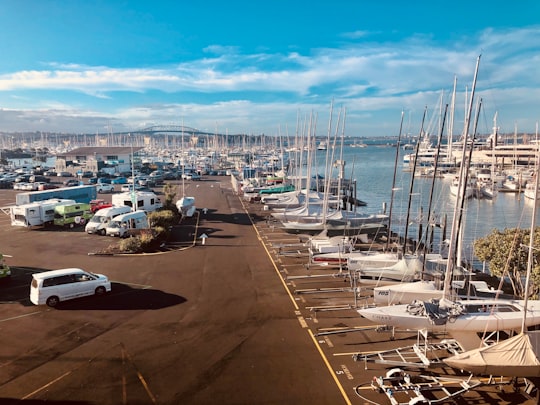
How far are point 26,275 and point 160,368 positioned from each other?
13.3m

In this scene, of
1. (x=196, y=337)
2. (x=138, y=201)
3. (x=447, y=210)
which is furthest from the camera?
(x=447, y=210)

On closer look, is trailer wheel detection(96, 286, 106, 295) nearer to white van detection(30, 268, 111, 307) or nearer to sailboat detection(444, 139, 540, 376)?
white van detection(30, 268, 111, 307)

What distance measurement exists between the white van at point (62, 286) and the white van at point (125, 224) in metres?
13.0

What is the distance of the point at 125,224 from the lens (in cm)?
3125

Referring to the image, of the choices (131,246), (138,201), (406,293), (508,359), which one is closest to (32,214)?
(138,201)

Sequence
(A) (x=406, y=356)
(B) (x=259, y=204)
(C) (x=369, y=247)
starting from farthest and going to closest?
1. (B) (x=259, y=204)
2. (C) (x=369, y=247)
3. (A) (x=406, y=356)

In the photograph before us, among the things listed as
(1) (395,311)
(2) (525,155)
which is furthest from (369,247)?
(2) (525,155)

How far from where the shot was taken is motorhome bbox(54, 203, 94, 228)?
34656 mm

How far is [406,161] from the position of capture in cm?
12756

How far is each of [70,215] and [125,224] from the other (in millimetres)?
7514

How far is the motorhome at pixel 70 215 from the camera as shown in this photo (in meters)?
34.7

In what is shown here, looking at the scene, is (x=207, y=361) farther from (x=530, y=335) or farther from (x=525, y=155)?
(x=525, y=155)

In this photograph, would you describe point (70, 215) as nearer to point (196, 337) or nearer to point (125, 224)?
point (125, 224)

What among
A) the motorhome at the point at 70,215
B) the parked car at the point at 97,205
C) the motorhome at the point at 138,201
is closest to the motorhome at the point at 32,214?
the motorhome at the point at 70,215
